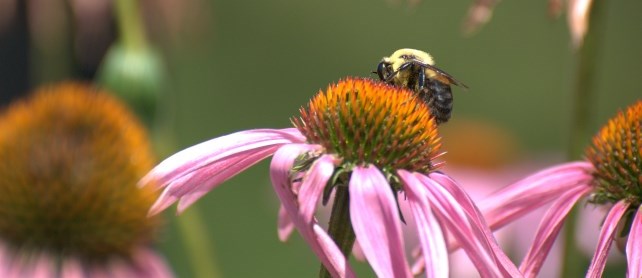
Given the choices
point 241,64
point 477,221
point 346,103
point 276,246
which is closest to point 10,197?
point 346,103

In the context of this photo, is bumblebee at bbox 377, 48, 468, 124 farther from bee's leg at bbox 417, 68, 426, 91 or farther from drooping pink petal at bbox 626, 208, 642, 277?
drooping pink petal at bbox 626, 208, 642, 277

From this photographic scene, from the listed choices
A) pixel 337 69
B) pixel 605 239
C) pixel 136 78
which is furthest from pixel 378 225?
pixel 337 69

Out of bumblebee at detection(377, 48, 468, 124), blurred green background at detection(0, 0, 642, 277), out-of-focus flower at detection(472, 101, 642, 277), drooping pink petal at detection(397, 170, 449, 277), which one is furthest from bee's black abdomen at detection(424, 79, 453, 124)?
blurred green background at detection(0, 0, 642, 277)

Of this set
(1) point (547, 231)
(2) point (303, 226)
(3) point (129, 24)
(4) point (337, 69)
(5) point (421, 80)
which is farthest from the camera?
(4) point (337, 69)

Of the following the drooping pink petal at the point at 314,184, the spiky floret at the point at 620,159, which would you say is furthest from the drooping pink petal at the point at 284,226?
the spiky floret at the point at 620,159

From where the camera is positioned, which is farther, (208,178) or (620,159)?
(620,159)

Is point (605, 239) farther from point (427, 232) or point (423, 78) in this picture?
point (423, 78)

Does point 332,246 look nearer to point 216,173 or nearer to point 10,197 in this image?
point 216,173
